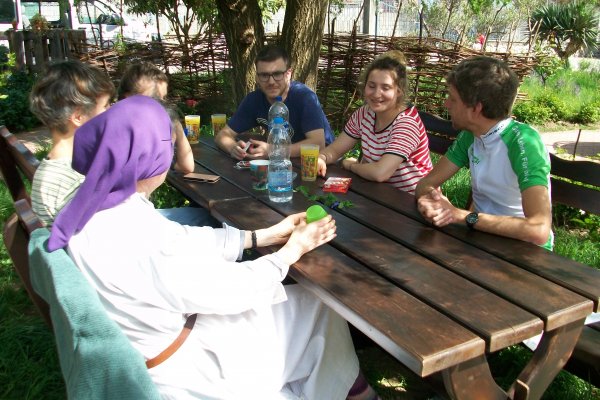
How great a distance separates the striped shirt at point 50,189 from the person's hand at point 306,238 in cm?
104

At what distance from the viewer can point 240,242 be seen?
209cm

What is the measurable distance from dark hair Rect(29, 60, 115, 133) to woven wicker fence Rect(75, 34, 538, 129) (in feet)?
14.6

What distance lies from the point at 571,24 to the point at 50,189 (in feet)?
59.5

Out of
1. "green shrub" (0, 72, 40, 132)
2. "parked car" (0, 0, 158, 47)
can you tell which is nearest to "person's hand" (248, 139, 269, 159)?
"green shrub" (0, 72, 40, 132)

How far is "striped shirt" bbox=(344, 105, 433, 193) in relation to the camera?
295cm

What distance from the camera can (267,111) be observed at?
3943 mm

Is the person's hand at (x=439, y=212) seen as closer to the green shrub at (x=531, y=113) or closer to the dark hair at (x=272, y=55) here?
the dark hair at (x=272, y=55)

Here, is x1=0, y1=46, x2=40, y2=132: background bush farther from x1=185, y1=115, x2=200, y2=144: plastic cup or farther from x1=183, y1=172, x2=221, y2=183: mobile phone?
x1=183, y1=172, x2=221, y2=183: mobile phone

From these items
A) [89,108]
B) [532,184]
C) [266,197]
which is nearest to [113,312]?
[266,197]

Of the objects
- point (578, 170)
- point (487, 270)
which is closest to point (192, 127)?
point (578, 170)

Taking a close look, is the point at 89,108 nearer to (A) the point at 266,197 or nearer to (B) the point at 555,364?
(A) the point at 266,197

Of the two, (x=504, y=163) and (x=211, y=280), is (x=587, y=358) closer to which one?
(x=504, y=163)

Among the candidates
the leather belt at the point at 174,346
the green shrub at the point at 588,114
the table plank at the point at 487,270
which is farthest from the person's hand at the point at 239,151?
the green shrub at the point at 588,114

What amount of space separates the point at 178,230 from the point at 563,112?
913cm
